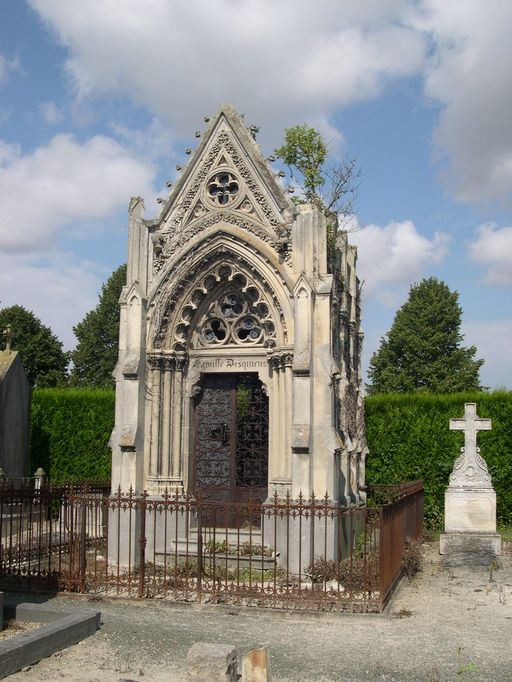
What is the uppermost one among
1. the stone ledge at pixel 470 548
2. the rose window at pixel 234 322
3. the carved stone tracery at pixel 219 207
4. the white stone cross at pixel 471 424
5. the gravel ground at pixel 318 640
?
the carved stone tracery at pixel 219 207

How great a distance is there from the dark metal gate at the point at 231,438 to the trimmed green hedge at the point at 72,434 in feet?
22.5

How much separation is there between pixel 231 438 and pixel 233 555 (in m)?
2.18

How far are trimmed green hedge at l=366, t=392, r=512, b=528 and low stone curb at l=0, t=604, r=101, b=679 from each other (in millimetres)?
10382

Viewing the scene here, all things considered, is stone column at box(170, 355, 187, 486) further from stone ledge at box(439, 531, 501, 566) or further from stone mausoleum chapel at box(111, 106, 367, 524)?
stone ledge at box(439, 531, 501, 566)

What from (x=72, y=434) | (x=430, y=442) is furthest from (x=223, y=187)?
(x=72, y=434)

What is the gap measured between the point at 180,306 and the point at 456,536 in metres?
6.40

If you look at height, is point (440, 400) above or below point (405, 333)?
below

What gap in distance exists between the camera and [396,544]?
1125 cm

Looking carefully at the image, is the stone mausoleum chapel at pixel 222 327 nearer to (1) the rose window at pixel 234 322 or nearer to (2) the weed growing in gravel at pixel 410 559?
(1) the rose window at pixel 234 322

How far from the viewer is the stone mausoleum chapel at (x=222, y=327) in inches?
501

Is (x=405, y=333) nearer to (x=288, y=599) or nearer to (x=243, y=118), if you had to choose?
(x=243, y=118)

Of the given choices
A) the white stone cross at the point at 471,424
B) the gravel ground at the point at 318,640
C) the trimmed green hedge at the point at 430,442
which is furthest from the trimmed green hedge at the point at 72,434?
the gravel ground at the point at 318,640

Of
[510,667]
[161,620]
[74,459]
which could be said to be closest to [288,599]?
[161,620]

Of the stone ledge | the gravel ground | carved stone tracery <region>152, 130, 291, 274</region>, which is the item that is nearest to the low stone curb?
the gravel ground
